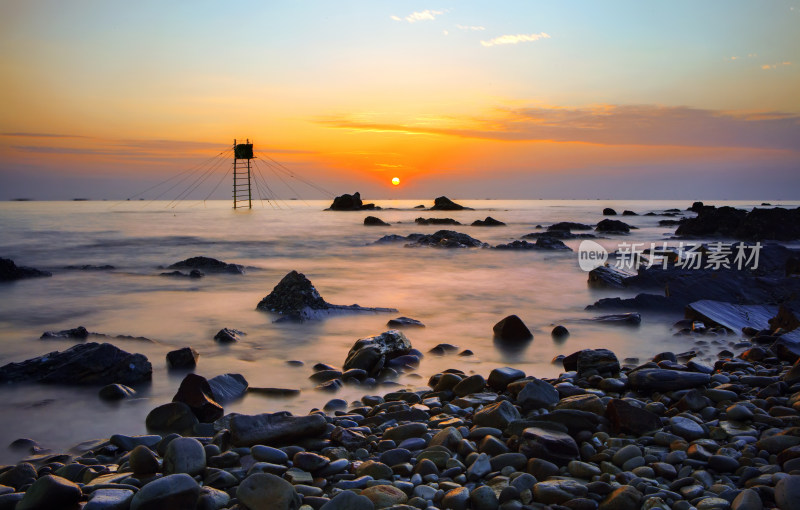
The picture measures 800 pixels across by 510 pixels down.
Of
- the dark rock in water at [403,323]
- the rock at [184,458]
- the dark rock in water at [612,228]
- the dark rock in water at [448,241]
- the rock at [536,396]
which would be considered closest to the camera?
the rock at [184,458]

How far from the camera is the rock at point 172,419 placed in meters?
3.75

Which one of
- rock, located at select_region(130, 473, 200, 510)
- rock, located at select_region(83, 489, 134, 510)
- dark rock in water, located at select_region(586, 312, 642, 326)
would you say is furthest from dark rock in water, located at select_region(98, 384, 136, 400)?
dark rock in water, located at select_region(586, 312, 642, 326)

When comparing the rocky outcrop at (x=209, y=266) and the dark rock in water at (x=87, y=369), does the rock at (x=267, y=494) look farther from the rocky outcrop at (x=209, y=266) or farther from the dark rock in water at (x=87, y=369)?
the rocky outcrop at (x=209, y=266)

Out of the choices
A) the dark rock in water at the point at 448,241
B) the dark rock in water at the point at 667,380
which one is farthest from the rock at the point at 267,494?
the dark rock in water at the point at 448,241

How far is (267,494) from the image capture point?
2.50 meters

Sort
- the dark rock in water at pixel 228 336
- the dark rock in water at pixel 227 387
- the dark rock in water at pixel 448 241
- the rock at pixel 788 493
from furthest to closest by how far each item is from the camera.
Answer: the dark rock in water at pixel 448 241
the dark rock in water at pixel 228 336
the dark rock in water at pixel 227 387
the rock at pixel 788 493

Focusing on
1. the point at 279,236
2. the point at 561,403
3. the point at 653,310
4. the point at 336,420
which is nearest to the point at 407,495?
the point at 336,420

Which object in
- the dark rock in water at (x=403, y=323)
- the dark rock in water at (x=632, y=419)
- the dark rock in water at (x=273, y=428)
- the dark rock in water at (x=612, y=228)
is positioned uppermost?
the dark rock in water at (x=612, y=228)

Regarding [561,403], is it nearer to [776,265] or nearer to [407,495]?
[407,495]

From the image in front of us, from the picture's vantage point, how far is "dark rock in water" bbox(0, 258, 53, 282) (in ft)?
36.2

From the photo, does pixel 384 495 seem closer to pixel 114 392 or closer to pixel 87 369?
pixel 114 392

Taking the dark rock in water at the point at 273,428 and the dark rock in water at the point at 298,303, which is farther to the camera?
the dark rock in water at the point at 298,303

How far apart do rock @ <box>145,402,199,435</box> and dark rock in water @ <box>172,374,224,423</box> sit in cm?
6

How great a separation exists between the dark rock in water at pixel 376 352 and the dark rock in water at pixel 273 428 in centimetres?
160
